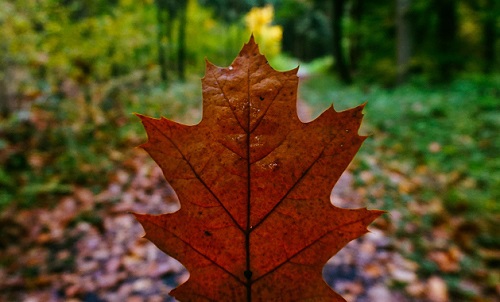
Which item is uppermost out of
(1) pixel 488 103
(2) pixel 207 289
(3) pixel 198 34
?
(3) pixel 198 34

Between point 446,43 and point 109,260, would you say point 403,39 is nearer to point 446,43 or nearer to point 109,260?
point 446,43

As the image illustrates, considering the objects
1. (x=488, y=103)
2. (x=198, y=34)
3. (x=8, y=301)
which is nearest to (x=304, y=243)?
(x=8, y=301)

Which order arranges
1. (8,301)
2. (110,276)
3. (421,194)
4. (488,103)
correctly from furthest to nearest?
(488,103)
(421,194)
(110,276)
(8,301)

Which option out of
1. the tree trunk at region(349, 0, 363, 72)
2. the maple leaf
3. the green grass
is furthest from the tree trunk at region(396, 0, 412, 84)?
the maple leaf

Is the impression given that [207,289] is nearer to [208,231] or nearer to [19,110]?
[208,231]

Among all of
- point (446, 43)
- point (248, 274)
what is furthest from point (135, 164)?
point (446, 43)

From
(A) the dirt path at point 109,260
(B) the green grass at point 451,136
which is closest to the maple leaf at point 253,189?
(A) the dirt path at point 109,260

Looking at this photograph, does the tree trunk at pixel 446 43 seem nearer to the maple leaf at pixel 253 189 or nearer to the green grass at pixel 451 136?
the green grass at pixel 451 136
